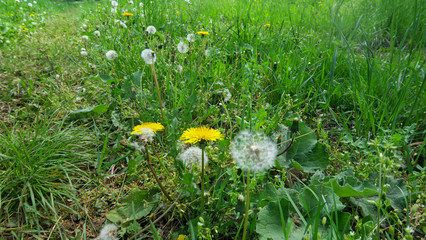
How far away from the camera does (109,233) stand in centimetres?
98

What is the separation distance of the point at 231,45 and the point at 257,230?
6.17 ft

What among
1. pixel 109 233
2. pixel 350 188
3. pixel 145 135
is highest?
pixel 145 135

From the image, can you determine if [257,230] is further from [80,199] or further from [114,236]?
[80,199]

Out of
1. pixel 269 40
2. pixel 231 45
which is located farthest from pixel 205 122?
pixel 269 40

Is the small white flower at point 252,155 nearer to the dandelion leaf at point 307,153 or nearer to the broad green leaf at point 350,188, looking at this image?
the broad green leaf at point 350,188

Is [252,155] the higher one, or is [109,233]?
[252,155]

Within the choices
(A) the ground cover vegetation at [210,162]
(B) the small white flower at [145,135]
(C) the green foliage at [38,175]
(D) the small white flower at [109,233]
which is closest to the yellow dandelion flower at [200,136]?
(A) the ground cover vegetation at [210,162]

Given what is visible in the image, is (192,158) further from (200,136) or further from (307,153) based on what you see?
(307,153)

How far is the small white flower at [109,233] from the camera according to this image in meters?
0.98

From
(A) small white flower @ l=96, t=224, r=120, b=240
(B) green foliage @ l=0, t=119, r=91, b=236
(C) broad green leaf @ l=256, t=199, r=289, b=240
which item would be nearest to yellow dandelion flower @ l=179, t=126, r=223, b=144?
(C) broad green leaf @ l=256, t=199, r=289, b=240

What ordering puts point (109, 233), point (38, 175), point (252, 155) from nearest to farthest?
point (252, 155) < point (109, 233) < point (38, 175)

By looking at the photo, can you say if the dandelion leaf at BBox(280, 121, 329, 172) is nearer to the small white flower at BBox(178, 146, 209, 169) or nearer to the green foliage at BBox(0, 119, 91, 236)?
the small white flower at BBox(178, 146, 209, 169)

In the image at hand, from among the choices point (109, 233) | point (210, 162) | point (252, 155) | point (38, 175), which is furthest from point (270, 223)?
point (38, 175)

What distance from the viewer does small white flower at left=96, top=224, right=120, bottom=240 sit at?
3.20ft
